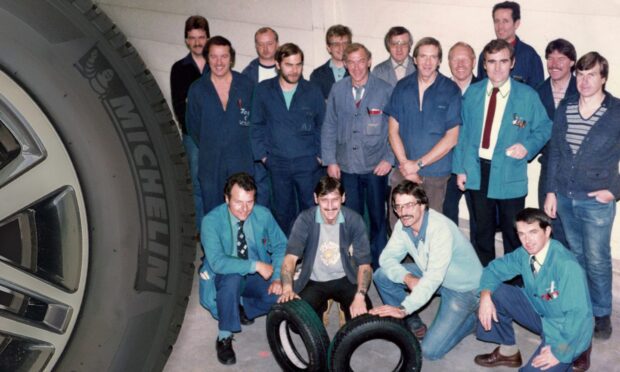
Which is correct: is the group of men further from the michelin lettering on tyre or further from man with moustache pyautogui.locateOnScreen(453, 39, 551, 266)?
the michelin lettering on tyre

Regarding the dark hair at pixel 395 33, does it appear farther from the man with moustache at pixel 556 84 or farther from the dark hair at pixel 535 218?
the dark hair at pixel 535 218

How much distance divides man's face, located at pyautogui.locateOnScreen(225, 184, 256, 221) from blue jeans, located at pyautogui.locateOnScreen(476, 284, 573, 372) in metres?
1.59

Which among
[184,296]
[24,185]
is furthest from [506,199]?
[24,185]

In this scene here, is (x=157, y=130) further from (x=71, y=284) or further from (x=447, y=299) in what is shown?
(x=447, y=299)

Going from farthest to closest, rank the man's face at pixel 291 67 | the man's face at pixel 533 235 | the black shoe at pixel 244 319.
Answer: the man's face at pixel 291 67
the black shoe at pixel 244 319
the man's face at pixel 533 235

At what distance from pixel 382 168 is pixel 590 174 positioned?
154cm

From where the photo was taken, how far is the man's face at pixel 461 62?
17.0 feet

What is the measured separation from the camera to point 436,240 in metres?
4.44

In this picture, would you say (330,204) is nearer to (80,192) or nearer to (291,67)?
(291,67)

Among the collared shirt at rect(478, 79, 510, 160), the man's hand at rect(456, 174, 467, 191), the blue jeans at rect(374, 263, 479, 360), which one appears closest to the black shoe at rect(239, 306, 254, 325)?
the blue jeans at rect(374, 263, 479, 360)

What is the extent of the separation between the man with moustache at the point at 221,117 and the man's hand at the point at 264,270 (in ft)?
3.81

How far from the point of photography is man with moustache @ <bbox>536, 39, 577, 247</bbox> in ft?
15.9

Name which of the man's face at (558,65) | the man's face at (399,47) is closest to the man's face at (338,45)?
the man's face at (399,47)

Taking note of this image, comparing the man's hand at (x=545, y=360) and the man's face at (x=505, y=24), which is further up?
the man's face at (x=505, y=24)
